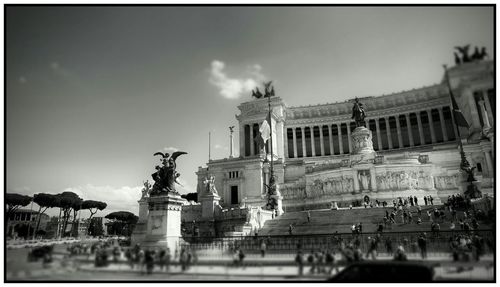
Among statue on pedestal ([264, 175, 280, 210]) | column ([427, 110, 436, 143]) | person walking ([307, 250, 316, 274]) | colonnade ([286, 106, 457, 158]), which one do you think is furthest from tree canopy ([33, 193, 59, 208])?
column ([427, 110, 436, 143])

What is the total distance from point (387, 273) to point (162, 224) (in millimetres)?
10968

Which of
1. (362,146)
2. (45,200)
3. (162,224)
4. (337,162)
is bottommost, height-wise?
(162,224)

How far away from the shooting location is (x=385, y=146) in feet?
215

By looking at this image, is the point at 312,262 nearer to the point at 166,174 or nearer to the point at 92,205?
the point at 166,174

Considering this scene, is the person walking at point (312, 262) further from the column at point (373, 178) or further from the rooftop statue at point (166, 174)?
the column at point (373, 178)

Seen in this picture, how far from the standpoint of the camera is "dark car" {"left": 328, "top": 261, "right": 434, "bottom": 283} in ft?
29.4

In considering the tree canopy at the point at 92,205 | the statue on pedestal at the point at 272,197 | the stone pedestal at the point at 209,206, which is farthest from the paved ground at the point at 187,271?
the tree canopy at the point at 92,205

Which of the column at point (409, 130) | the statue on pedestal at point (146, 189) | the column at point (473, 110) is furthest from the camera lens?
the column at point (409, 130)

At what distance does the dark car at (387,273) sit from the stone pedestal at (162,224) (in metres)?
9.44

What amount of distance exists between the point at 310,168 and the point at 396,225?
24214mm

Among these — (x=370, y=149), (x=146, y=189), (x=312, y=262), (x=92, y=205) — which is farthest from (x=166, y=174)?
(x=92, y=205)

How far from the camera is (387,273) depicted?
29.8 feet

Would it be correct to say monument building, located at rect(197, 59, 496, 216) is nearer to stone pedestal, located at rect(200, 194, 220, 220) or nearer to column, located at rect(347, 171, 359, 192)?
column, located at rect(347, 171, 359, 192)

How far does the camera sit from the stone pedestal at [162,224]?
1653 cm
